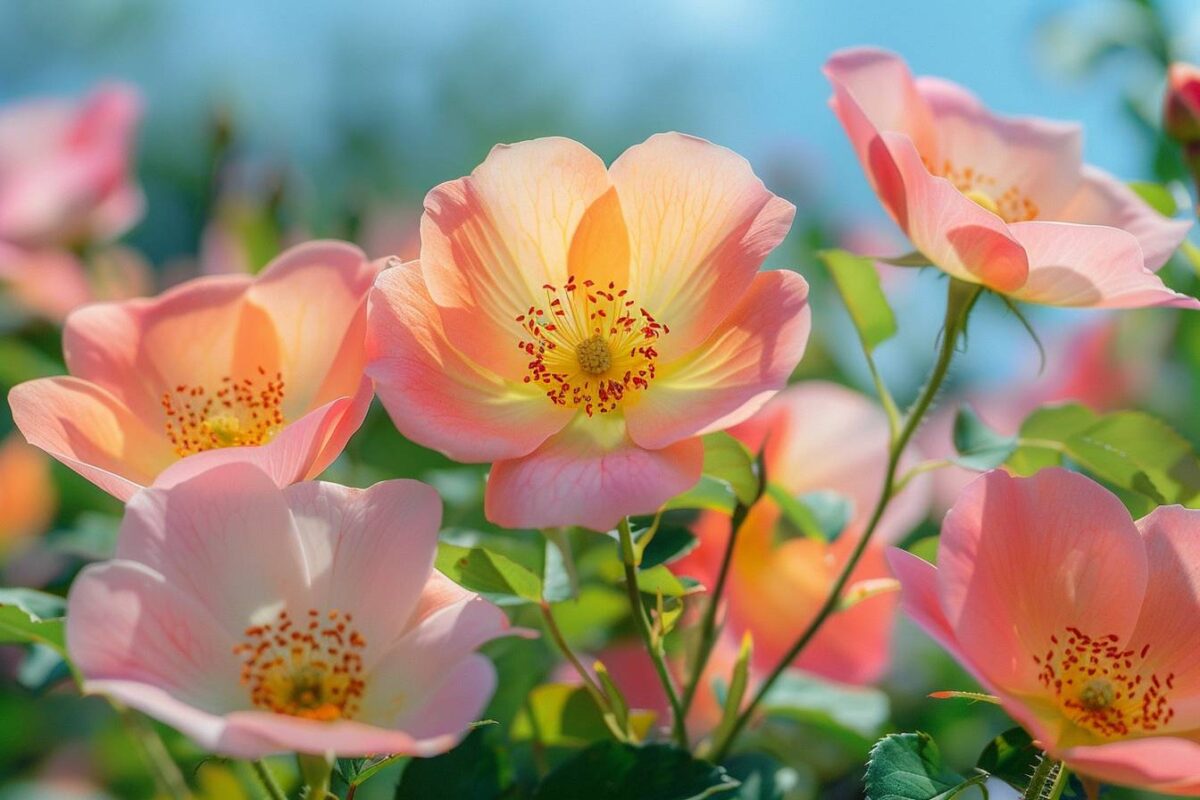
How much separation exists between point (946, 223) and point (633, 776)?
37 cm

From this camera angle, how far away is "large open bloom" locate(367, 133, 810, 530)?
0.67 metres

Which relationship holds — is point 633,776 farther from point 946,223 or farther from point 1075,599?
point 946,223

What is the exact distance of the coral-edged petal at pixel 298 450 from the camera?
63cm

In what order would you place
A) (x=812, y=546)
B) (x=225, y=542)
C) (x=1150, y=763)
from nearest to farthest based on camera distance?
(x=1150, y=763) → (x=225, y=542) → (x=812, y=546)

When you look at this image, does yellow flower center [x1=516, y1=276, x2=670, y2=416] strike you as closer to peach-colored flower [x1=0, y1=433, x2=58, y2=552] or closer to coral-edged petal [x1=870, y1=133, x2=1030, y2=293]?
coral-edged petal [x1=870, y1=133, x2=1030, y2=293]

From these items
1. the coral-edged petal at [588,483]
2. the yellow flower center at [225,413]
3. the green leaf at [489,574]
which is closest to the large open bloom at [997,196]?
the coral-edged petal at [588,483]

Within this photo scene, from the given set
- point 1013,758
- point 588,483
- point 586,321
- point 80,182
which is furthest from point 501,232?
point 80,182

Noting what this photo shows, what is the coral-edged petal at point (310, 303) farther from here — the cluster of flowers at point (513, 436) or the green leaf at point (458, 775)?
the green leaf at point (458, 775)

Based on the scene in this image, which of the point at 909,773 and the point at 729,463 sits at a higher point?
the point at 729,463

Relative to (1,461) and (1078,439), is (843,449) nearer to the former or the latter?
(1078,439)

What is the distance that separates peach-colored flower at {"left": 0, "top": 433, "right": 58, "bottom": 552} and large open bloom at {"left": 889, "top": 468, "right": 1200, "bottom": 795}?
56.2 inches

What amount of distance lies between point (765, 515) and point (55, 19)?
843 cm

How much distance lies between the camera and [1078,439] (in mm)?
856

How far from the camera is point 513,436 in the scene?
708 millimetres
